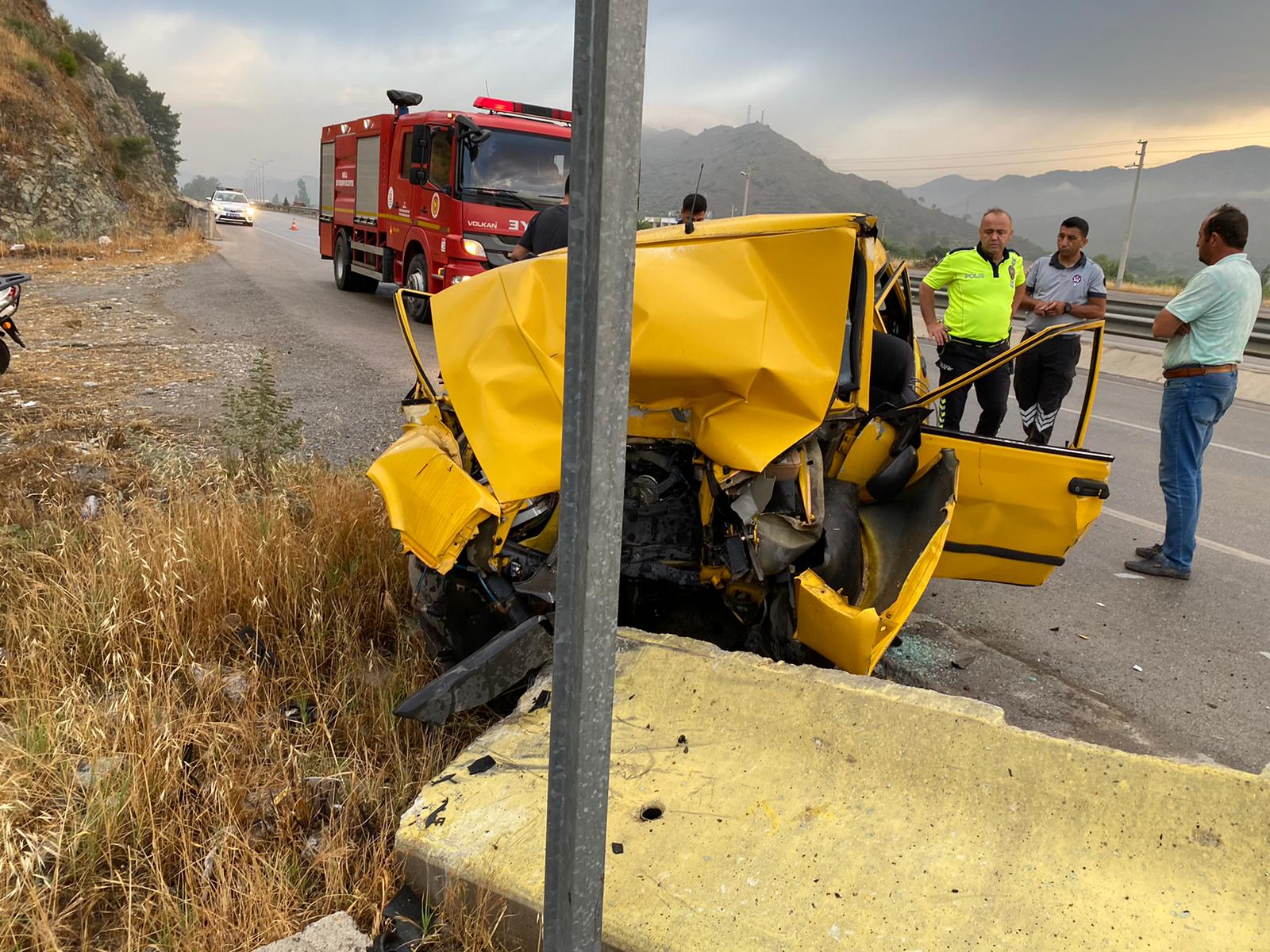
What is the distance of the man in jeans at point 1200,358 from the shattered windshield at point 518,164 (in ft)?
23.2

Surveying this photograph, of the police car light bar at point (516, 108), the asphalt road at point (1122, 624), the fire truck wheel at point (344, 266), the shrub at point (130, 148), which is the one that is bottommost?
the asphalt road at point (1122, 624)

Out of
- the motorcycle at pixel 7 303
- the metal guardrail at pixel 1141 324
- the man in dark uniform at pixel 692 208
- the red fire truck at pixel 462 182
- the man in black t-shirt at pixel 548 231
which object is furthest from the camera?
the metal guardrail at pixel 1141 324

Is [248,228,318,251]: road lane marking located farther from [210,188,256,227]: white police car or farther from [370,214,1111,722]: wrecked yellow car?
[370,214,1111,722]: wrecked yellow car

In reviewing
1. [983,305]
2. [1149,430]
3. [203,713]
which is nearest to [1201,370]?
[983,305]

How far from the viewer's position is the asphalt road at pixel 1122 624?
3.12 m

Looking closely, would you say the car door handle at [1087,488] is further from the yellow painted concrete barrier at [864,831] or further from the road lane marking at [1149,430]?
the road lane marking at [1149,430]

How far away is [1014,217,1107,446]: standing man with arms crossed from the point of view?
529cm

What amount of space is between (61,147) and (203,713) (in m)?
25.5

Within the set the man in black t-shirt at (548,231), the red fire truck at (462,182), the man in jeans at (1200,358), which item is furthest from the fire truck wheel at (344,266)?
the man in jeans at (1200,358)

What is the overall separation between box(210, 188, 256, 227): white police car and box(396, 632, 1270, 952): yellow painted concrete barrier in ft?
132

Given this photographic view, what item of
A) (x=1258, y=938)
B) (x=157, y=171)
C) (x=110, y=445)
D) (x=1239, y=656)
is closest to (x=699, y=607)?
(x=1258, y=938)

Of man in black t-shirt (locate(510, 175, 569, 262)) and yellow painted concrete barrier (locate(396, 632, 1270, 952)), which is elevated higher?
man in black t-shirt (locate(510, 175, 569, 262))

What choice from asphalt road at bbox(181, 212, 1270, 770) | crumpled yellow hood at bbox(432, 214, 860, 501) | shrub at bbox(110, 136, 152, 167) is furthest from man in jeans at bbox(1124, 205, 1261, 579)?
shrub at bbox(110, 136, 152, 167)

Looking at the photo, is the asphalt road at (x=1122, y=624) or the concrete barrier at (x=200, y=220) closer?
the asphalt road at (x=1122, y=624)
